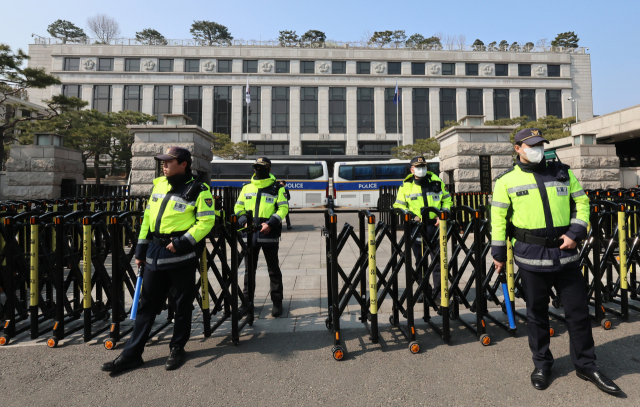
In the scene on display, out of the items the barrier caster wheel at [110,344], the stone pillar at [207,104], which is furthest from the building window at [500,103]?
the barrier caster wheel at [110,344]

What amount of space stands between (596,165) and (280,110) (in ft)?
118

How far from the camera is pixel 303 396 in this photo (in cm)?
283

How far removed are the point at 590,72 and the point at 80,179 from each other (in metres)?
59.0

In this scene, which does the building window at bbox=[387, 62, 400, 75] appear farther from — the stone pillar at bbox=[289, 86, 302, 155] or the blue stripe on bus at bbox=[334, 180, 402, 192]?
the blue stripe on bus at bbox=[334, 180, 402, 192]

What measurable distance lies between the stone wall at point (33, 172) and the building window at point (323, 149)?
34.1 m

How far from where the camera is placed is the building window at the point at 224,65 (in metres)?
45.5

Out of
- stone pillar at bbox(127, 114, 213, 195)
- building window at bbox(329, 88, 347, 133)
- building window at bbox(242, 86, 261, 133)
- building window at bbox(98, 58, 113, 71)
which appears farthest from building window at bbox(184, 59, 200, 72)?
stone pillar at bbox(127, 114, 213, 195)

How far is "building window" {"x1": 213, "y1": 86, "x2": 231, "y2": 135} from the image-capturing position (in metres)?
44.6

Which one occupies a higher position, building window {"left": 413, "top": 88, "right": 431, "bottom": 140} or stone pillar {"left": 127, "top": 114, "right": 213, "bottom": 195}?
building window {"left": 413, "top": 88, "right": 431, "bottom": 140}

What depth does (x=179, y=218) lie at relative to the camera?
11.1ft

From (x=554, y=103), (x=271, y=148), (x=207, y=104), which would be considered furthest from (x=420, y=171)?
(x=554, y=103)

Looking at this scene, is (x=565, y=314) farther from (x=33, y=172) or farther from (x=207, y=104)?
(x=207, y=104)

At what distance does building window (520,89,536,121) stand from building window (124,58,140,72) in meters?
48.8

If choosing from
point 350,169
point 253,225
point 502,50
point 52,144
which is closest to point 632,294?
point 253,225
